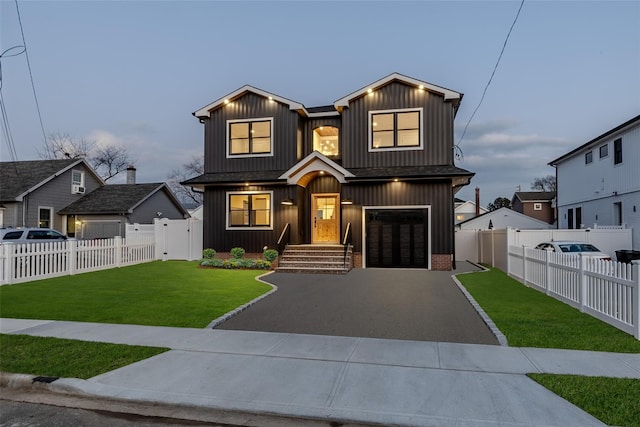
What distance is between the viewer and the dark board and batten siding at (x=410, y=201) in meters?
15.6

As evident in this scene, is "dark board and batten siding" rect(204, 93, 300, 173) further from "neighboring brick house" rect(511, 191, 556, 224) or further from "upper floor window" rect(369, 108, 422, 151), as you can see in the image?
"neighboring brick house" rect(511, 191, 556, 224)

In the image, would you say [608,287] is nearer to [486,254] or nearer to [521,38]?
[521,38]

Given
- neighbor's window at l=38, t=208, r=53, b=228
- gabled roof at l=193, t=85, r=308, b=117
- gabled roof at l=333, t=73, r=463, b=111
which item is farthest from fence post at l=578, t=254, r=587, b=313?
neighbor's window at l=38, t=208, r=53, b=228

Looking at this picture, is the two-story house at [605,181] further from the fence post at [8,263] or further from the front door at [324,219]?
the fence post at [8,263]

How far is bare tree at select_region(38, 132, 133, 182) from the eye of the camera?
145ft

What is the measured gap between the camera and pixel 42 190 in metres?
24.5

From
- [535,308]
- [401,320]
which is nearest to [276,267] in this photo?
[401,320]

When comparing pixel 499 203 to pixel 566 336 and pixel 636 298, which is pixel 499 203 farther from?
pixel 566 336

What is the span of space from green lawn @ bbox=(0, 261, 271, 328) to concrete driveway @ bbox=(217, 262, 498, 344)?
91 cm

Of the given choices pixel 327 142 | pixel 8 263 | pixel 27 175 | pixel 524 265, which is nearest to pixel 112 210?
pixel 27 175

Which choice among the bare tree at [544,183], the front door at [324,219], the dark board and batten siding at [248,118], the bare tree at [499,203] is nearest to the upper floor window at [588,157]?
the front door at [324,219]

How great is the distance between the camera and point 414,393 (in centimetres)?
419

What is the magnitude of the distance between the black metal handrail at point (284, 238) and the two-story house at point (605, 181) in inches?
687

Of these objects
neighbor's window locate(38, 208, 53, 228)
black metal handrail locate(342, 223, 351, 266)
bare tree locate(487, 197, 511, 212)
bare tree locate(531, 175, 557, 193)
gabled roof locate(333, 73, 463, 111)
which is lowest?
black metal handrail locate(342, 223, 351, 266)
